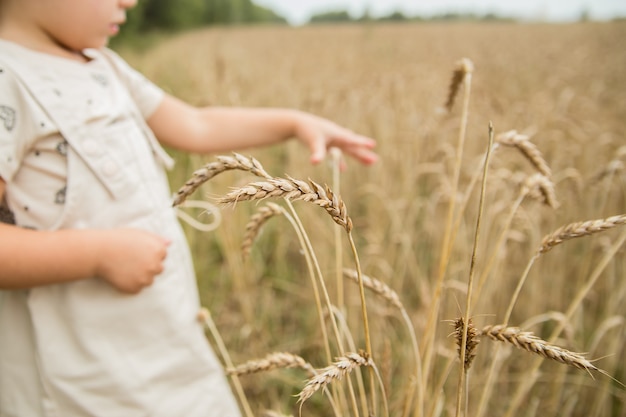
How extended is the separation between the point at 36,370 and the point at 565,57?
6711 mm

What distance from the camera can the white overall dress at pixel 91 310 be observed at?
0.75 metres

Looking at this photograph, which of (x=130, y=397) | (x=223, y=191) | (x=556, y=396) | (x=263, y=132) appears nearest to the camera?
(x=130, y=397)

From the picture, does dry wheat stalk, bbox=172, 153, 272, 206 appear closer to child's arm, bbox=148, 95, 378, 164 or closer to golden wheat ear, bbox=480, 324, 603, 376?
golden wheat ear, bbox=480, 324, 603, 376

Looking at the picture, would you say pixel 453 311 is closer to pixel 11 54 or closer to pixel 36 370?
pixel 36 370

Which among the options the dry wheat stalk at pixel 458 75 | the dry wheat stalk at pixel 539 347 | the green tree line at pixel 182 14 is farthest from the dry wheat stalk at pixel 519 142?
the green tree line at pixel 182 14

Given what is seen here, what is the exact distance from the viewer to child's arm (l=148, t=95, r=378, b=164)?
3.37 ft

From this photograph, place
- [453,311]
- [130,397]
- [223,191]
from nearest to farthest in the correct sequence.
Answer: [130,397], [453,311], [223,191]

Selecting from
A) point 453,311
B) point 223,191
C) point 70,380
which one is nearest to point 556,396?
point 453,311

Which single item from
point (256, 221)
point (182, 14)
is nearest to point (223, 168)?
point (256, 221)

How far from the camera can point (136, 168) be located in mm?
856

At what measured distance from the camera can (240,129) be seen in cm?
110

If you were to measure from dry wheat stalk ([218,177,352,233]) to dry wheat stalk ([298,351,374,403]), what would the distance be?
138mm

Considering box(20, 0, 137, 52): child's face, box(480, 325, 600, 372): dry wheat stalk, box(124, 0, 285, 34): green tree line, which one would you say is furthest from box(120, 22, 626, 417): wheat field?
box(124, 0, 285, 34): green tree line

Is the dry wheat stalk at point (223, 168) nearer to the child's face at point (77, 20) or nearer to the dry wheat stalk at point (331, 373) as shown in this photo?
the dry wheat stalk at point (331, 373)
